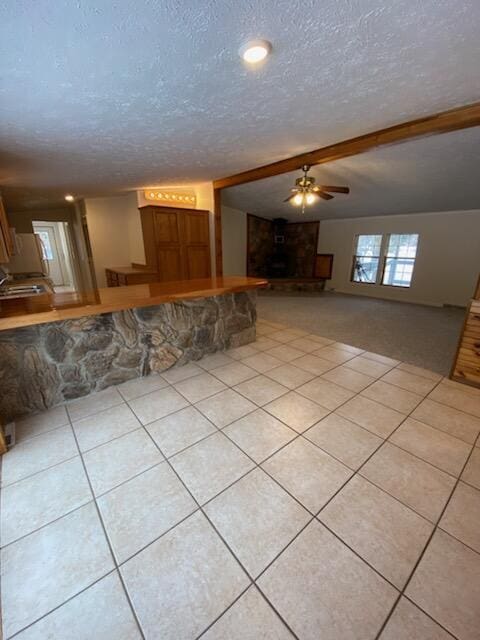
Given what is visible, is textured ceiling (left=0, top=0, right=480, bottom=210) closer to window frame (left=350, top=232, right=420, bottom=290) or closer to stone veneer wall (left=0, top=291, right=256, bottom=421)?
stone veneer wall (left=0, top=291, right=256, bottom=421)

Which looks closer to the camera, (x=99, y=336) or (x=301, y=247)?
(x=99, y=336)

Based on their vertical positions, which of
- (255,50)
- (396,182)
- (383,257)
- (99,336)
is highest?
(396,182)

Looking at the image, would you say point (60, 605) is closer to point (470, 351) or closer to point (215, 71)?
point (215, 71)

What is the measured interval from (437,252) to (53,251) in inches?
434

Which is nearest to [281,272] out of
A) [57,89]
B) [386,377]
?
[386,377]

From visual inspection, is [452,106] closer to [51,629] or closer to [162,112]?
[162,112]

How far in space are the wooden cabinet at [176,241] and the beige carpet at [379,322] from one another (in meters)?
1.69

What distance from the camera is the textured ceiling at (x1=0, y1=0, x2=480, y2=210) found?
39.4 inches

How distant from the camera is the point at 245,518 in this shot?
131 centimetres

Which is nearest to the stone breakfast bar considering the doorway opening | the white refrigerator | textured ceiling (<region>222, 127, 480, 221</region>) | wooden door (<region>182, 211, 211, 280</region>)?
wooden door (<region>182, 211, 211, 280</region>)

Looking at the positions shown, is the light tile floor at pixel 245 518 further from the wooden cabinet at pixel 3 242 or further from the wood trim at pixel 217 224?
the wood trim at pixel 217 224

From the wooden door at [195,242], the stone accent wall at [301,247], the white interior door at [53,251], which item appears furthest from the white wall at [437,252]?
the white interior door at [53,251]

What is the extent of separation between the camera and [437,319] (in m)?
4.80

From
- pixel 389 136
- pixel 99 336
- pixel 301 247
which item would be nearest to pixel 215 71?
pixel 389 136
